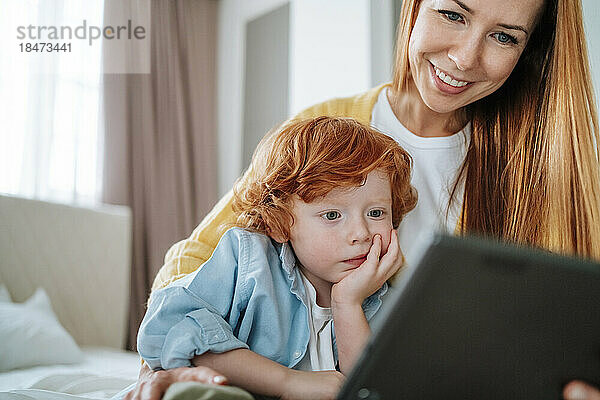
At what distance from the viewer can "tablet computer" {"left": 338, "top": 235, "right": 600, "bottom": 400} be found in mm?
502

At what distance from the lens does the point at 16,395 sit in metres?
0.86

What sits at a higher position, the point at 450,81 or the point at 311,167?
the point at 450,81

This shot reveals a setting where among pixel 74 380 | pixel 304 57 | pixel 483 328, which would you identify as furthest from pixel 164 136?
pixel 483 328

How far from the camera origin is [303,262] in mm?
999

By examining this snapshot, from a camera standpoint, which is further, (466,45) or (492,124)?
(492,124)

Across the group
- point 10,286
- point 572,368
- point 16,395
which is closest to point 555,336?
point 572,368

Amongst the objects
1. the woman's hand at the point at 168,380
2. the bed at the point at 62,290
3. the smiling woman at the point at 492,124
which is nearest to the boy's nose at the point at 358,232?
the smiling woman at the point at 492,124

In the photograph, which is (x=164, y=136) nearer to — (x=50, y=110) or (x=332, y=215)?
(x=50, y=110)

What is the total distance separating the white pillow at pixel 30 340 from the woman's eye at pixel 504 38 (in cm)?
150

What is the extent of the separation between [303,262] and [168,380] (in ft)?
1.10

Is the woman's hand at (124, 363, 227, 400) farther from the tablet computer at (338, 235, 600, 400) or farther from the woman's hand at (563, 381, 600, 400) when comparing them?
the woman's hand at (563, 381, 600, 400)

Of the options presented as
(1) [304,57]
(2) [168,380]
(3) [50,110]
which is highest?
(1) [304,57]

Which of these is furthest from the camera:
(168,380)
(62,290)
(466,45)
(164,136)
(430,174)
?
(164,136)

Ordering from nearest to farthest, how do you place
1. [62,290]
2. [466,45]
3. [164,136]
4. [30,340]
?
[466,45] < [30,340] < [62,290] < [164,136]
